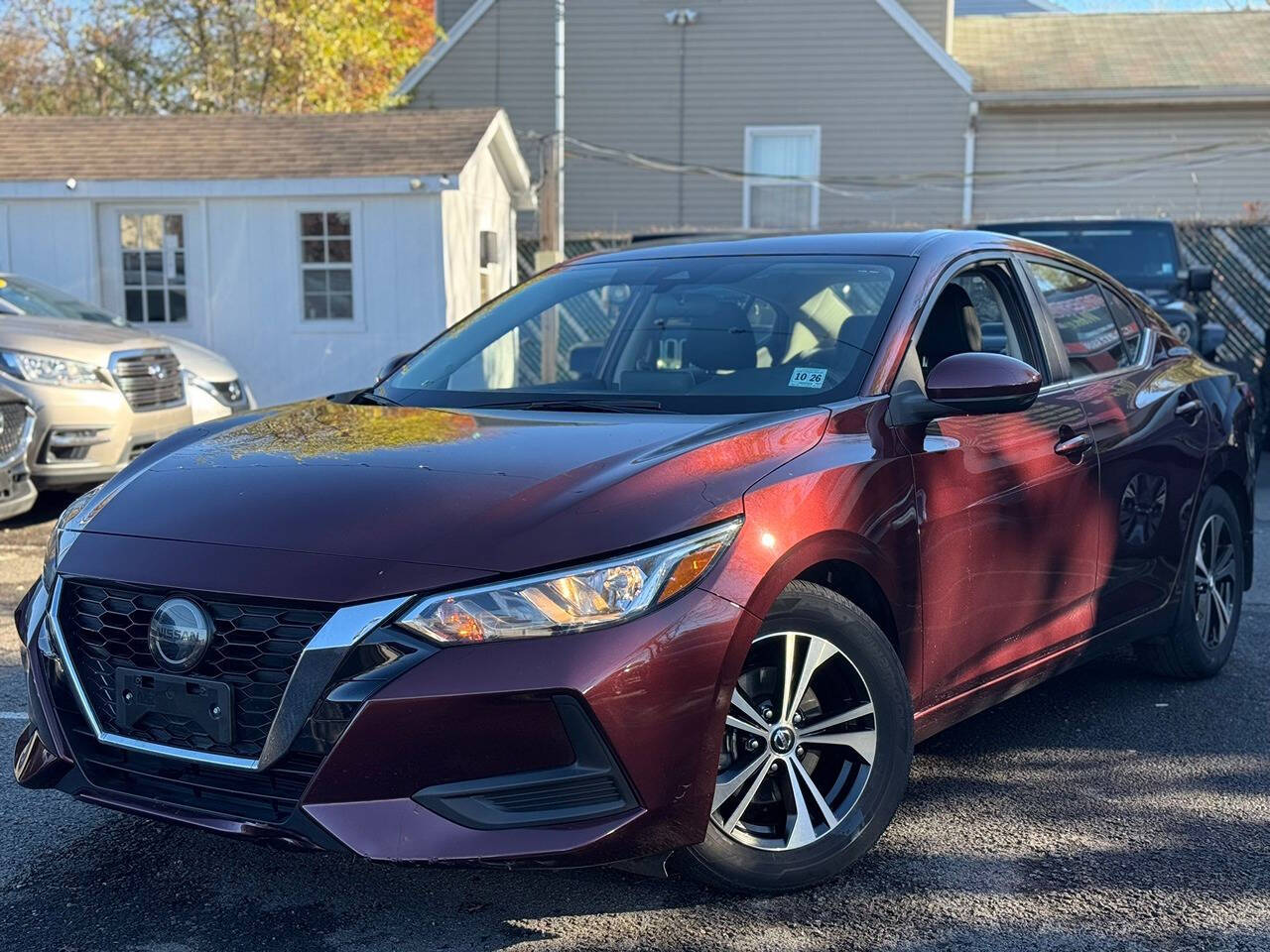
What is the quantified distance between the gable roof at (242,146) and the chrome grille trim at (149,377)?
190 inches

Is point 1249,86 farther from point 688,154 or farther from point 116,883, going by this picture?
point 116,883

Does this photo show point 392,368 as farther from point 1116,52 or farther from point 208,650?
point 1116,52

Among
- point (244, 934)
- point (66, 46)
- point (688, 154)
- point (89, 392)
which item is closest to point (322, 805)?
point (244, 934)

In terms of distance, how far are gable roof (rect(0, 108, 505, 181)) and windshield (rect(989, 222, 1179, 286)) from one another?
225 inches

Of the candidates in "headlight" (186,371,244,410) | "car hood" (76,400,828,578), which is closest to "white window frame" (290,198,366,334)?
"headlight" (186,371,244,410)

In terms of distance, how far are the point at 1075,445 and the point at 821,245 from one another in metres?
0.99

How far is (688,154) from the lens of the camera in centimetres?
2022

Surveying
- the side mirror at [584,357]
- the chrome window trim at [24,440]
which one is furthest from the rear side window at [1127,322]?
the chrome window trim at [24,440]

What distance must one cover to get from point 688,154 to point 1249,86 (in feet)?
25.4

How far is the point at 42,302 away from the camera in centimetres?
1051

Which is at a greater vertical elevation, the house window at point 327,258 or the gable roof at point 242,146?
the gable roof at point 242,146

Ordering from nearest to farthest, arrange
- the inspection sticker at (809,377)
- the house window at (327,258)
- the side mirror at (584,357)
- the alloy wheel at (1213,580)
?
the inspection sticker at (809,377), the side mirror at (584,357), the alloy wheel at (1213,580), the house window at (327,258)

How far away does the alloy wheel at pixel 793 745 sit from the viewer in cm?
307

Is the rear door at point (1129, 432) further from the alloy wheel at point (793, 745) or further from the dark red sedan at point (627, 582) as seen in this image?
the alloy wheel at point (793, 745)
